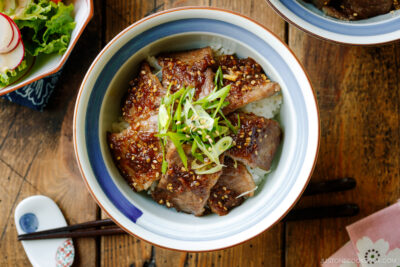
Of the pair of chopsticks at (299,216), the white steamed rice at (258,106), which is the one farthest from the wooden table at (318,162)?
the white steamed rice at (258,106)

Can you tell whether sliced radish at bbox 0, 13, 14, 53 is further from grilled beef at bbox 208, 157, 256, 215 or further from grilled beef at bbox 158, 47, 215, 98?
grilled beef at bbox 208, 157, 256, 215

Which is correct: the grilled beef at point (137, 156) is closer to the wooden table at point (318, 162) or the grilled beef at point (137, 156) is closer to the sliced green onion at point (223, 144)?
the sliced green onion at point (223, 144)

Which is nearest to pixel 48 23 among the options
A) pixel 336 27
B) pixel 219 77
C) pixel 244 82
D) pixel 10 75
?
pixel 10 75

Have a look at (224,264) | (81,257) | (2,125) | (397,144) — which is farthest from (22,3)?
(397,144)

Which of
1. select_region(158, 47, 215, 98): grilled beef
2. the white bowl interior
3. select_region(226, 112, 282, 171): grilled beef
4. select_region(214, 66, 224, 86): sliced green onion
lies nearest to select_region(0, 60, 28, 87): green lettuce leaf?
the white bowl interior

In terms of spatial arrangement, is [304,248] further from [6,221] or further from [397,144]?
[6,221]

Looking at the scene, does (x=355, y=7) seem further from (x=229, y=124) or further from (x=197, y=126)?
(x=197, y=126)
